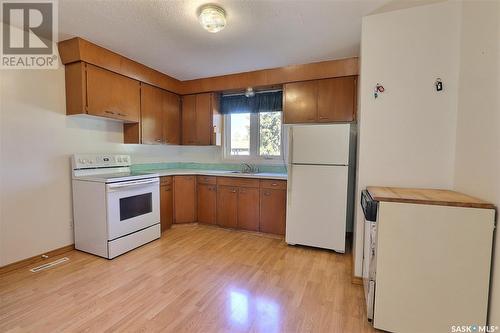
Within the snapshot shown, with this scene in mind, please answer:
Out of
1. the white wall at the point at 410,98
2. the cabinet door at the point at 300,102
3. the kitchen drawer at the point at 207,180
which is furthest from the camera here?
the kitchen drawer at the point at 207,180

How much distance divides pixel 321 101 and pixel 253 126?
1.28m

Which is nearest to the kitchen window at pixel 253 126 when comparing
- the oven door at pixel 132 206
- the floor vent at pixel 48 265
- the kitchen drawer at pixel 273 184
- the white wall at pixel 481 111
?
the kitchen drawer at pixel 273 184

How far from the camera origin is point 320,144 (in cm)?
276

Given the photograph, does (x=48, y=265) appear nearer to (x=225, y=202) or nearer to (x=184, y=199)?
(x=184, y=199)

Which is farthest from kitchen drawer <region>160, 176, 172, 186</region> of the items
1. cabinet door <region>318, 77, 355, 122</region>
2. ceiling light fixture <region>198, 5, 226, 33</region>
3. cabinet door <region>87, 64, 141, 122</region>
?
cabinet door <region>318, 77, 355, 122</region>

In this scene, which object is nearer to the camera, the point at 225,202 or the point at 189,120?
the point at 225,202

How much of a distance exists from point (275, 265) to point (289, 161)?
1.23m

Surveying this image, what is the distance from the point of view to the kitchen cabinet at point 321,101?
2980 mm

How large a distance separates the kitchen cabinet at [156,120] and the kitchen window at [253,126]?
85cm

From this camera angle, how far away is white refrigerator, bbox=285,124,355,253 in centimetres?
271
